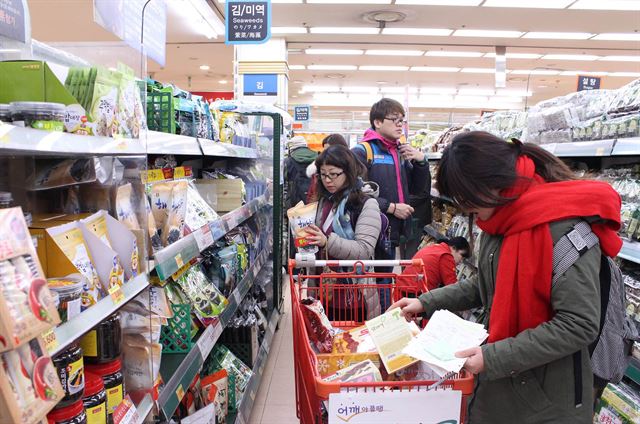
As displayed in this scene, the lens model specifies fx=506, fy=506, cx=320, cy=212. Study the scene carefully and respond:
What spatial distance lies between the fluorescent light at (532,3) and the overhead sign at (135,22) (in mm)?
7777

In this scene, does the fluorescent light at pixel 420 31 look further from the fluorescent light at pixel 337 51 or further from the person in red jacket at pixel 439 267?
the person in red jacket at pixel 439 267

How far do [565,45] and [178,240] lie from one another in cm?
1159

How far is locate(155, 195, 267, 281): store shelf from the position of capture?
160 centimetres

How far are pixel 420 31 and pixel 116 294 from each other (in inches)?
391

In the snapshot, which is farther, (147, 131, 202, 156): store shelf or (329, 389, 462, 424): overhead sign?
(147, 131, 202, 156): store shelf

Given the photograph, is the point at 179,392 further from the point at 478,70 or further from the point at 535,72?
the point at 535,72

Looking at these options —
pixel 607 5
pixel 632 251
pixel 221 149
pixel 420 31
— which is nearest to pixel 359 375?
pixel 221 149

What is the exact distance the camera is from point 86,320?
108 cm

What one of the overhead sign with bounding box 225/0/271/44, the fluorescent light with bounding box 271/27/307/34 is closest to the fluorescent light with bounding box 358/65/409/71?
the fluorescent light with bounding box 271/27/307/34

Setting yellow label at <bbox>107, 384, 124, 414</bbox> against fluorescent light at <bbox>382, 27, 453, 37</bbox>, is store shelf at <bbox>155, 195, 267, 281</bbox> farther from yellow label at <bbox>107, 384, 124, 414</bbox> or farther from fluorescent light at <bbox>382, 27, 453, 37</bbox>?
fluorescent light at <bbox>382, 27, 453, 37</bbox>

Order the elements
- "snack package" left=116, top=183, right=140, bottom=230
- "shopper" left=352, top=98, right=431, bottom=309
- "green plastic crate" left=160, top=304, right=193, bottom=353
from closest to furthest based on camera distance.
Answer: "snack package" left=116, top=183, right=140, bottom=230, "green plastic crate" left=160, top=304, right=193, bottom=353, "shopper" left=352, top=98, right=431, bottom=309

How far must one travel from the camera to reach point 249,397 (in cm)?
281

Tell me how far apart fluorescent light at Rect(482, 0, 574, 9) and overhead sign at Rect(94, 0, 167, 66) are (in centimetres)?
778

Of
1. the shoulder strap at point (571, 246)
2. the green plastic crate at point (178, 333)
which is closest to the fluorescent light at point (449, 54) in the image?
the green plastic crate at point (178, 333)
